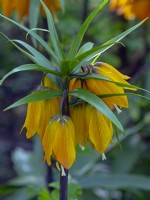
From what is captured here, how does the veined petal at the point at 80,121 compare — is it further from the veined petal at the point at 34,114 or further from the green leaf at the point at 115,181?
the green leaf at the point at 115,181

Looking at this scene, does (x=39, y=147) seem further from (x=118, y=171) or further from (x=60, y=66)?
(x=60, y=66)

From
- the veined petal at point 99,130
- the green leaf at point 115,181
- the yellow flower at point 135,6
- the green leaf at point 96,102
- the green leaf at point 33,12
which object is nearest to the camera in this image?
the green leaf at point 96,102

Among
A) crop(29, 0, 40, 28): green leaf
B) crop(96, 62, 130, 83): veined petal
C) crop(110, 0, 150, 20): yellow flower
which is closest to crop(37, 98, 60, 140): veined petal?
crop(96, 62, 130, 83): veined petal

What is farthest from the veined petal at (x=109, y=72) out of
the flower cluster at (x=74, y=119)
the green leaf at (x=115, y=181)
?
the green leaf at (x=115, y=181)

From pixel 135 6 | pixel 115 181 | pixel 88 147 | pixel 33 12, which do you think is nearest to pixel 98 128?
pixel 33 12

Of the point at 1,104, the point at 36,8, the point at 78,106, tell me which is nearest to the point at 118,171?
the point at 1,104

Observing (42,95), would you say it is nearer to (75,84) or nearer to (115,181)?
(75,84)
